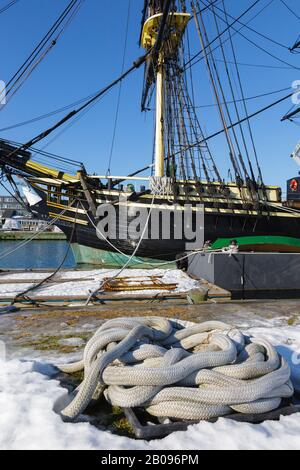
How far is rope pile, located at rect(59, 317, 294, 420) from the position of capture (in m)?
2.38

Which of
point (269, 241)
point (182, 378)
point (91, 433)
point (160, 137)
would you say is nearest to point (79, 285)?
point (182, 378)

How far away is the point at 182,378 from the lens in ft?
8.30

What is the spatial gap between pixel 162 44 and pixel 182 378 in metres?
21.7

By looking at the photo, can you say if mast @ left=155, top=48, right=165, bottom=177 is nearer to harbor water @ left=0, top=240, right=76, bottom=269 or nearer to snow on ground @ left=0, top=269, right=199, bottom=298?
snow on ground @ left=0, top=269, right=199, bottom=298

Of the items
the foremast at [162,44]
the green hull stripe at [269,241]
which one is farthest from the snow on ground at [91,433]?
the foremast at [162,44]

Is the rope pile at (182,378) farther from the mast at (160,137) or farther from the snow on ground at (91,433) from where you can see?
the mast at (160,137)

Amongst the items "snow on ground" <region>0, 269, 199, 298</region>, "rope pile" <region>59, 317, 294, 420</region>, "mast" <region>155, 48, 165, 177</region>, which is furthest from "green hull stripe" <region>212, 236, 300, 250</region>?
"rope pile" <region>59, 317, 294, 420</region>

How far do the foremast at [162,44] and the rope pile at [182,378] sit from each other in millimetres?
16072

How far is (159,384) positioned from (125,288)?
19.2 ft

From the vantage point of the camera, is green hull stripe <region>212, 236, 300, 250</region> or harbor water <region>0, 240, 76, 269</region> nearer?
green hull stripe <region>212, 236, 300, 250</region>

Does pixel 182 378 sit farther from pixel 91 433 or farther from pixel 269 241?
pixel 269 241

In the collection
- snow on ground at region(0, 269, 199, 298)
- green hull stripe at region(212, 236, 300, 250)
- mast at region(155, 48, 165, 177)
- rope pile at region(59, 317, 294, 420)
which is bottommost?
snow on ground at region(0, 269, 199, 298)

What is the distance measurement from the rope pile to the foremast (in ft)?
52.7
